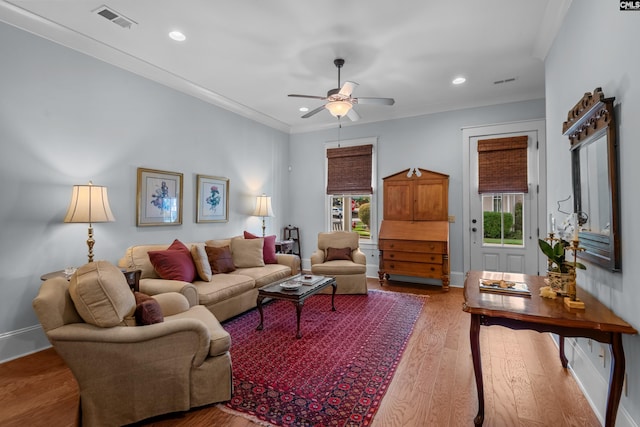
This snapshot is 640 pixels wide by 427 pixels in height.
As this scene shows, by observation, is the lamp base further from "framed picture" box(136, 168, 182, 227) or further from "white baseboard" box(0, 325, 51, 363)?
"white baseboard" box(0, 325, 51, 363)

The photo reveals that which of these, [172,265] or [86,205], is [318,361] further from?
[86,205]

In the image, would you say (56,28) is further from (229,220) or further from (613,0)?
(613,0)

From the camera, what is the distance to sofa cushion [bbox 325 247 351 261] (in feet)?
16.2

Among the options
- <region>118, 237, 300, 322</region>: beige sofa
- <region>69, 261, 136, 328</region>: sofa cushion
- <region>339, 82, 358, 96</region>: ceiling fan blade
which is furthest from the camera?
<region>339, 82, 358, 96</region>: ceiling fan blade

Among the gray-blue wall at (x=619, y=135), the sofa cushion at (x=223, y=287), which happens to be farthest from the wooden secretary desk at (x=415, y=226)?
the sofa cushion at (x=223, y=287)

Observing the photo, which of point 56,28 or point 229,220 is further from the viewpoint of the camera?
point 229,220

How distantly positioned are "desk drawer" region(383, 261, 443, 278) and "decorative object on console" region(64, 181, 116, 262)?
13.5ft

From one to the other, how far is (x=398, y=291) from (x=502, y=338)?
6.25ft

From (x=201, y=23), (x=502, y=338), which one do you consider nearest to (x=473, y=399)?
(x=502, y=338)

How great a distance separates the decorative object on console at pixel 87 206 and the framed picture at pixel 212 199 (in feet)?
5.41

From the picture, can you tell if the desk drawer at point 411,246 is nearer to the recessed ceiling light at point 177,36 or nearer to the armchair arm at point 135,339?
the armchair arm at point 135,339

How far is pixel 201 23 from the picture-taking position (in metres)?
3.00

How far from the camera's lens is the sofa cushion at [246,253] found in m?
4.44

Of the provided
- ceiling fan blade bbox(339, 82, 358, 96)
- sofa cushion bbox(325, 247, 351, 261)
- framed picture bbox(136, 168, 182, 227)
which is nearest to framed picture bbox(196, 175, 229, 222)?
framed picture bbox(136, 168, 182, 227)
